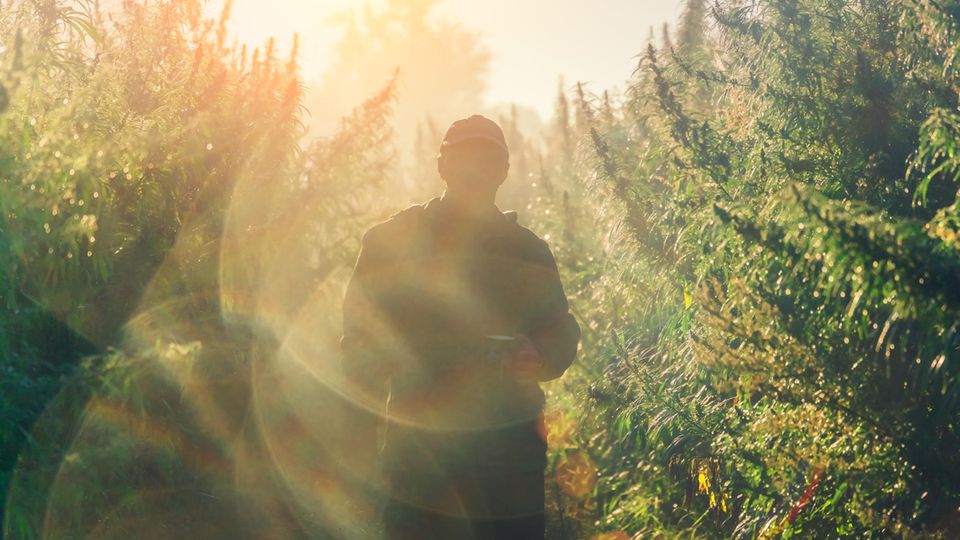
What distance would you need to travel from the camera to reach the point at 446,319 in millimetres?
3559

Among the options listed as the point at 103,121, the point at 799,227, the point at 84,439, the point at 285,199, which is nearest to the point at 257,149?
the point at 285,199

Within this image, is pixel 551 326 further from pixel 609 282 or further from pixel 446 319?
pixel 609 282

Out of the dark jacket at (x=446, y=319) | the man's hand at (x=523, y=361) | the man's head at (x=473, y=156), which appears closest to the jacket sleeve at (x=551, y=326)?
the dark jacket at (x=446, y=319)

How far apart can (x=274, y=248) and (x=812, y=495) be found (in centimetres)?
305

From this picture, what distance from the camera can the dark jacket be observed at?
11.5 ft

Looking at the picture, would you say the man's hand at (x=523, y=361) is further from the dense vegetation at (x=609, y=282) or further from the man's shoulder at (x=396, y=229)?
the dense vegetation at (x=609, y=282)

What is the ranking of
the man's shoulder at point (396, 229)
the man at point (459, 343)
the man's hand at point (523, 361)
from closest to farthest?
the man's hand at point (523, 361)
the man at point (459, 343)
the man's shoulder at point (396, 229)

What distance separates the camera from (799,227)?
3.18m

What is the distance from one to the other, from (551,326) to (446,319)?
38cm

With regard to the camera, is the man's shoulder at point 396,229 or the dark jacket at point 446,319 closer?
the dark jacket at point 446,319

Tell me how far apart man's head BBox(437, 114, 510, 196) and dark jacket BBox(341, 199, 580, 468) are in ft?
0.40

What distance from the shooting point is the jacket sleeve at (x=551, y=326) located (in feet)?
11.4

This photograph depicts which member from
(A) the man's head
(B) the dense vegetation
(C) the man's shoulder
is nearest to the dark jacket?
Answer: (C) the man's shoulder

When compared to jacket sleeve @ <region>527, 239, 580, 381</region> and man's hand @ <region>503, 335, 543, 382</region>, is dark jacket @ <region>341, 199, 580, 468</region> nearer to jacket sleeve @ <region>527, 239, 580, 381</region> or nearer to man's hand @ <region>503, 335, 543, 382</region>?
jacket sleeve @ <region>527, 239, 580, 381</region>
